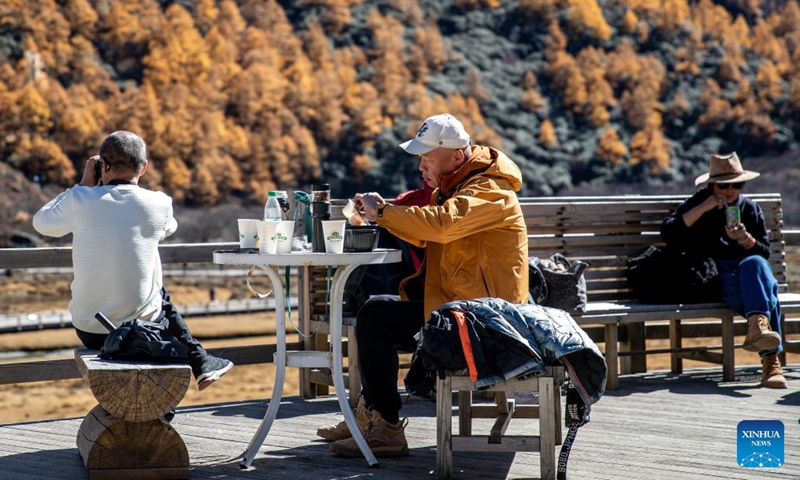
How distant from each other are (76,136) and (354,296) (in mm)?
51728

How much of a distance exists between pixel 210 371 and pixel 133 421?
0.39 meters

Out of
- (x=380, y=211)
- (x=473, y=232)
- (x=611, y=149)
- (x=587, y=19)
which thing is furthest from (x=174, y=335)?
(x=587, y=19)

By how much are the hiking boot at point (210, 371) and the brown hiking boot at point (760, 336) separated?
2984 millimetres

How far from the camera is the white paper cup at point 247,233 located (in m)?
4.34

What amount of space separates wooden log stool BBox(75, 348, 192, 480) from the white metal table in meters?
0.35

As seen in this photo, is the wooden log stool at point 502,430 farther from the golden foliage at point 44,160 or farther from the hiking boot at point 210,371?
the golden foliage at point 44,160

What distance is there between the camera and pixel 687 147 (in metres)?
75.7

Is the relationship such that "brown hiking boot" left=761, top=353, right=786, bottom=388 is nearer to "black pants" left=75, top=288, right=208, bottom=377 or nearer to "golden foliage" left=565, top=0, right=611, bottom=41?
"black pants" left=75, top=288, right=208, bottom=377

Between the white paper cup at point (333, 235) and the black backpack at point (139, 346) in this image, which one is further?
the white paper cup at point (333, 235)

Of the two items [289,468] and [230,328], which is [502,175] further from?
[230,328]

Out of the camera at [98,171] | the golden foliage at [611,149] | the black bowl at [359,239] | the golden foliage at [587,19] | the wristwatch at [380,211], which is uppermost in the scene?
the golden foliage at [587,19]

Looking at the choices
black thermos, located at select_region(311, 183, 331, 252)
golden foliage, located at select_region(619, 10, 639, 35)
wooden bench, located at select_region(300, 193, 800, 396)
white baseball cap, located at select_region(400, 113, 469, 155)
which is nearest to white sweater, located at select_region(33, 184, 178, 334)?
black thermos, located at select_region(311, 183, 331, 252)

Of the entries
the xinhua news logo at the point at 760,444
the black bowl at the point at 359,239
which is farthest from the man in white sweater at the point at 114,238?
the xinhua news logo at the point at 760,444

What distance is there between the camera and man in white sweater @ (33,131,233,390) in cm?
421
